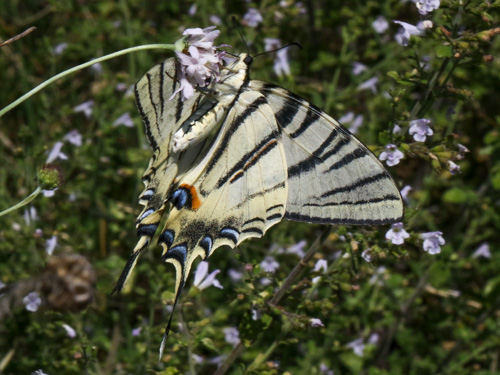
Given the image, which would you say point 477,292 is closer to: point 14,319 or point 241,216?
point 241,216

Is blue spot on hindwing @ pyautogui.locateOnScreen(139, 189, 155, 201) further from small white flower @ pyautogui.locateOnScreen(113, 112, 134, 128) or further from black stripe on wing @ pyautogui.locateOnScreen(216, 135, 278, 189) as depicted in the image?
small white flower @ pyautogui.locateOnScreen(113, 112, 134, 128)

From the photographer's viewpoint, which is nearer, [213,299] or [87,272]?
[87,272]

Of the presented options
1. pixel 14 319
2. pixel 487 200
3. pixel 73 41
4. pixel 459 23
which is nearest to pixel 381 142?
pixel 459 23

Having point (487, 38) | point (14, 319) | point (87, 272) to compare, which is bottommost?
point (14, 319)

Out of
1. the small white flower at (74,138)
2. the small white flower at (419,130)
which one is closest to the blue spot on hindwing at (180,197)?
the small white flower at (419,130)

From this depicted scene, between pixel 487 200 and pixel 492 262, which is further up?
pixel 487 200

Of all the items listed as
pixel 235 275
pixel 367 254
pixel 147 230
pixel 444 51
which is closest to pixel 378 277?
pixel 235 275

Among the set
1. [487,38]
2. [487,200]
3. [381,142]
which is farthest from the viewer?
[487,200]
